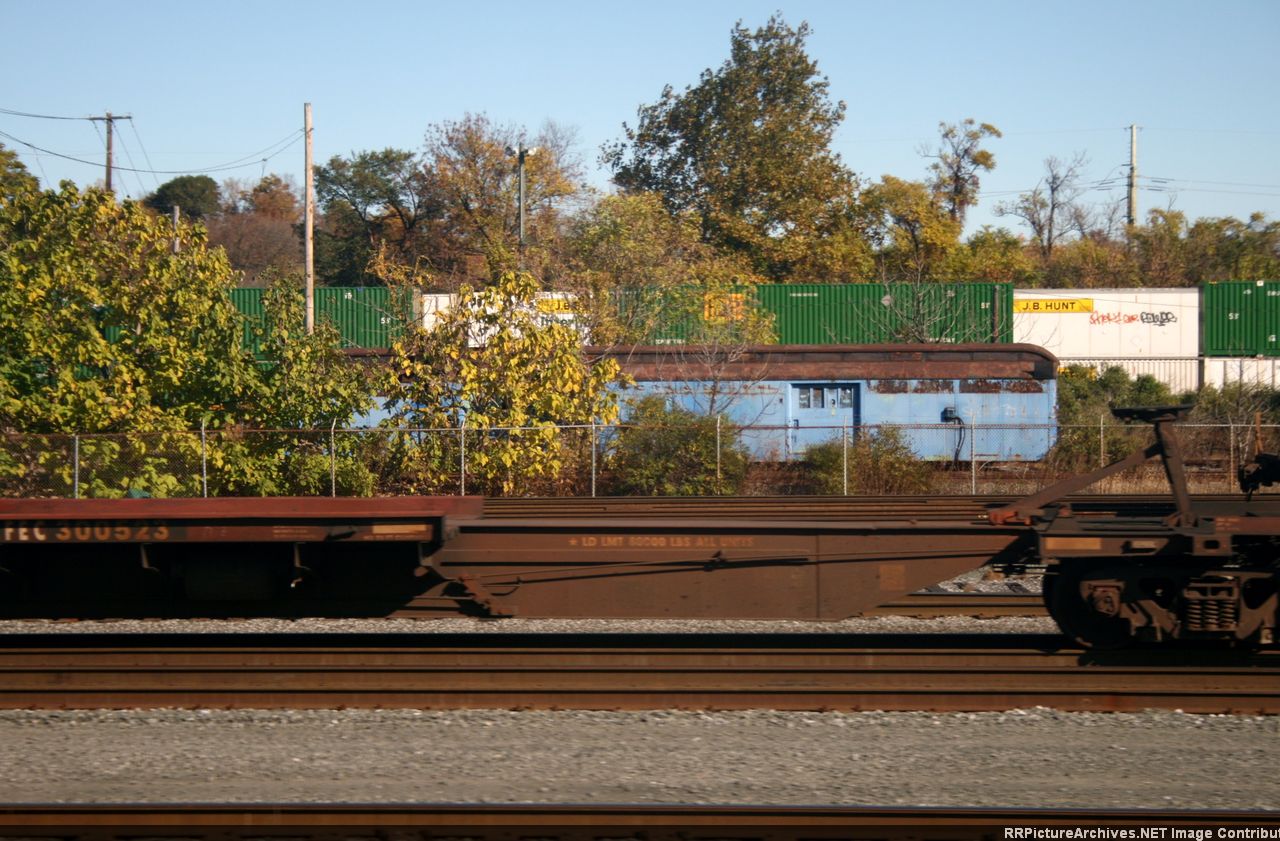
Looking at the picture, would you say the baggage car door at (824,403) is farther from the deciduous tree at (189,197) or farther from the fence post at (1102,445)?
the deciduous tree at (189,197)

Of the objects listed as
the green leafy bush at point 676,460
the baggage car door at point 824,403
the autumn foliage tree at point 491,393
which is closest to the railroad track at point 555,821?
the autumn foliage tree at point 491,393

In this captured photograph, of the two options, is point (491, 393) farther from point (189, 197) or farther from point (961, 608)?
point (189, 197)

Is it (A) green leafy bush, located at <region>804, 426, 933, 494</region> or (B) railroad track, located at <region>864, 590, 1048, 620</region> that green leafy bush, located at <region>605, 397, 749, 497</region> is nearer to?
(A) green leafy bush, located at <region>804, 426, 933, 494</region>

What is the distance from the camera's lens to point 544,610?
340 inches

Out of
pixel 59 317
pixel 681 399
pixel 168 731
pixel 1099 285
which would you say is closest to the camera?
pixel 168 731

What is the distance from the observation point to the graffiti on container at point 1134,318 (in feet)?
155

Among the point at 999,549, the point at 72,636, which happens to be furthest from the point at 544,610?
the point at 72,636

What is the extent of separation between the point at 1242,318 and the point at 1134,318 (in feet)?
13.9

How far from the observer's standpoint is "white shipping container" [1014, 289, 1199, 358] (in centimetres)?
4734

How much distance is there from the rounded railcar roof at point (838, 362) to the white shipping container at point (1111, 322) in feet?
68.1

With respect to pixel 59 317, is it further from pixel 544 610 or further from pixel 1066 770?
pixel 1066 770

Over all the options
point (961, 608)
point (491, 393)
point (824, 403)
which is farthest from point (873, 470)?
point (961, 608)

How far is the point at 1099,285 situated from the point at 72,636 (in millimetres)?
61805

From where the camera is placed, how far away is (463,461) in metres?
22.7
